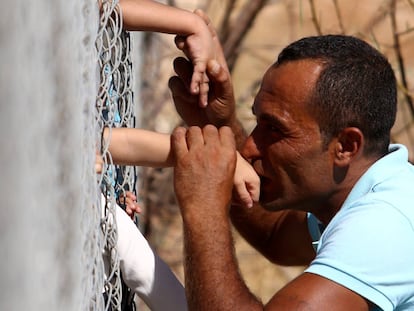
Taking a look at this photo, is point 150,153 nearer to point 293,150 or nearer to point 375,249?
point 293,150

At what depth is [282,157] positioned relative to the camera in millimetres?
2918

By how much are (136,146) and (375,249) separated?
0.62 meters

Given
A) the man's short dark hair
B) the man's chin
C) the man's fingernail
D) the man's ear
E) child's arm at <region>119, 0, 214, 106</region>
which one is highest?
child's arm at <region>119, 0, 214, 106</region>

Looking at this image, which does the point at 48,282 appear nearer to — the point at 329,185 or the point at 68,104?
the point at 68,104

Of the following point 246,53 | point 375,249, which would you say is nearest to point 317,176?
point 375,249

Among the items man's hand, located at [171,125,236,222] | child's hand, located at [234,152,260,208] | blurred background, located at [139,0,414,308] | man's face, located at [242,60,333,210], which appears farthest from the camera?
blurred background, located at [139,0,414,308]

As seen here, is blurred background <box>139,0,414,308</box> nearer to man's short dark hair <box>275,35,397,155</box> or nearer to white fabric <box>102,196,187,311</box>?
man's short dark hair <box>275,35,397,155</box>

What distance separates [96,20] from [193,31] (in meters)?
0.53

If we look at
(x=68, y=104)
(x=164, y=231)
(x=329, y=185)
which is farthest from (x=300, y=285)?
(x=164, y=231)

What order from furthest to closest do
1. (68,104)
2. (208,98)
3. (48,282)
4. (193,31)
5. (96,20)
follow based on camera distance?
(208,98) < (193,31) < (96,20) < (68,104) < (48,282)

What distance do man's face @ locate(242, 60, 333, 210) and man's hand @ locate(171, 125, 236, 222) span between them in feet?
0.78

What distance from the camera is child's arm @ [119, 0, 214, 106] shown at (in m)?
2.81

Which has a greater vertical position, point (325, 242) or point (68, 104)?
point (68, 104)

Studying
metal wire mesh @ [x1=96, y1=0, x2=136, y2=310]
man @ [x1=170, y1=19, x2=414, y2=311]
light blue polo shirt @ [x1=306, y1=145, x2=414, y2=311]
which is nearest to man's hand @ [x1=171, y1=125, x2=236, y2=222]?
man @ [x1=170, y1=19, x2=414, y2=311]
